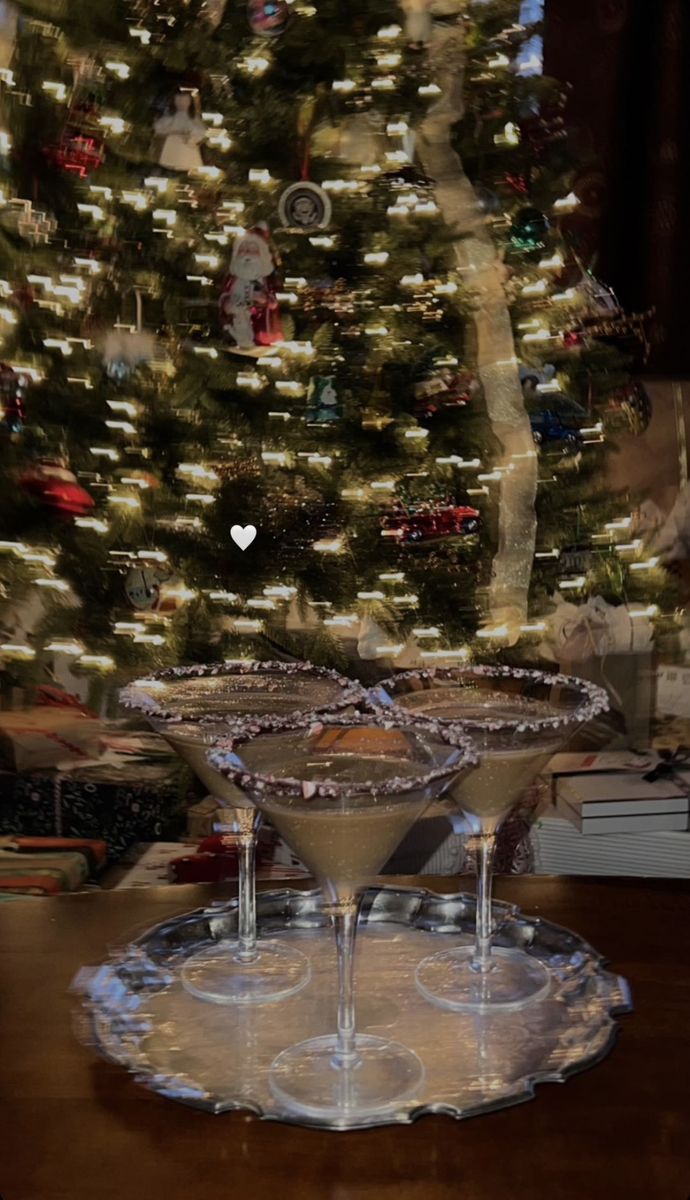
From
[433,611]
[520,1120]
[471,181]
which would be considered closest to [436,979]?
[520,1120]

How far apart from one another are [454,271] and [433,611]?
2.29ft

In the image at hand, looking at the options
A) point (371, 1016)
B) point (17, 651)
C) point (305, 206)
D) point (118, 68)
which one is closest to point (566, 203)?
point (305, 206)

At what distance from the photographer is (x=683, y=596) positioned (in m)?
2.67

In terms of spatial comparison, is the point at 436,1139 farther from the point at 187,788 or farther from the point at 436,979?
the point at 187,788

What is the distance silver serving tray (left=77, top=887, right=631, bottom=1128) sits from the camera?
0.81m

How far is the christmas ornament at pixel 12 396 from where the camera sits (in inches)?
85.3

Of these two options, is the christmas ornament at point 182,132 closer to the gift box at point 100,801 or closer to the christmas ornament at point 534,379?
the christmas ornament at point 534,379

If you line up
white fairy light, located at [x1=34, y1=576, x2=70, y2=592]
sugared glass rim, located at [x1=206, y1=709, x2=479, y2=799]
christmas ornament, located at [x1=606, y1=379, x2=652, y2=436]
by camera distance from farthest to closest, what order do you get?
christmas ornament, located at [x1=606, y1=379, x2=652, y2=436], white fairy light, located at [x1=34, y1=576, x2=70, y2=592], sugared glass rim, located at [x1=206, y1=709, x2=479, y2=799]

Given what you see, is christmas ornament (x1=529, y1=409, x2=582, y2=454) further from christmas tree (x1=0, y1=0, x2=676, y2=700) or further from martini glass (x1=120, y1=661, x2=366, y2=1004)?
martini glass (x1=120, y1=661, x2=366, y2=1004)

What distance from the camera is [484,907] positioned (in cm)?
105

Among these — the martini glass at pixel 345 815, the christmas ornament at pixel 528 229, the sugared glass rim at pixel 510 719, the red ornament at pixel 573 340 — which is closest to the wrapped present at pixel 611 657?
the red ornament at pixel 573 340

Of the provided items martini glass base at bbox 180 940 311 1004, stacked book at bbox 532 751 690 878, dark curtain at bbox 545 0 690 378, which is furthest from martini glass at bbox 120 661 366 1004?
dark curtain at bbox 545 0 690 378

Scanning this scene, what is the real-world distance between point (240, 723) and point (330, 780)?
0.13 meters

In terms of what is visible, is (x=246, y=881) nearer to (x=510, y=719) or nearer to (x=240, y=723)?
(x=240, y=723)
